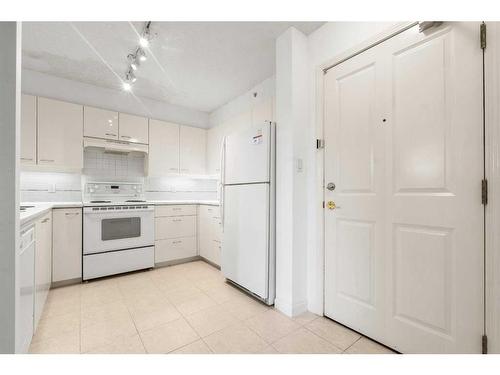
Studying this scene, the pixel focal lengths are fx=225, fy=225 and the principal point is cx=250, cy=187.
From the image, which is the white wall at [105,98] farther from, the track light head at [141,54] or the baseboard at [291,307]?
the baseboard at [291,307]

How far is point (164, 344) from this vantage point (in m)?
1.51

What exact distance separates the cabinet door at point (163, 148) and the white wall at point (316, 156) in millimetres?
2328

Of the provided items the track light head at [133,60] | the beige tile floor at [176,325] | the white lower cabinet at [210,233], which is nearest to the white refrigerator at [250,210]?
the beige tile floor at [176,325]

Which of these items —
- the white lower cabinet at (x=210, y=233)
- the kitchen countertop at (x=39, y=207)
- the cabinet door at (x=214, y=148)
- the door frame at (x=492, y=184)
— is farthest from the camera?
the cabinet door at (x=214, y=148)

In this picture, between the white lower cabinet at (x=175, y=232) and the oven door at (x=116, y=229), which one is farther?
the white lower cabinet at (x=175, y=232)

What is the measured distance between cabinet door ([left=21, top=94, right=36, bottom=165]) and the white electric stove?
690mm

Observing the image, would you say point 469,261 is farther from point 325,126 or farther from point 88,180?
point 88,180

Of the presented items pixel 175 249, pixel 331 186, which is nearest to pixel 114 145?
pixel 175 249

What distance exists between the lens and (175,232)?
3.26 metres

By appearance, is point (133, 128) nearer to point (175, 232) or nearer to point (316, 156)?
point (175, 232)

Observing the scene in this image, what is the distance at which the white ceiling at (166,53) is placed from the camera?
199cm

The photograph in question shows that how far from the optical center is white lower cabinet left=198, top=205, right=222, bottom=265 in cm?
305
